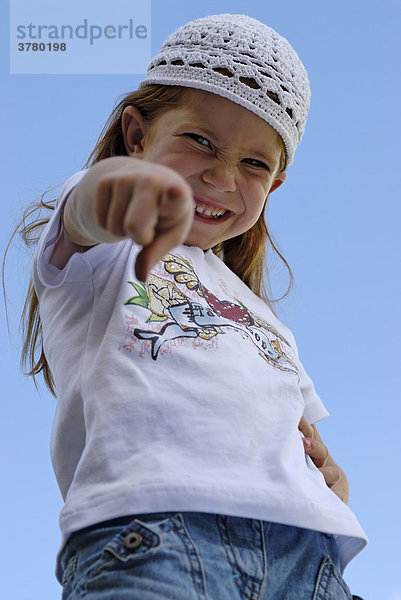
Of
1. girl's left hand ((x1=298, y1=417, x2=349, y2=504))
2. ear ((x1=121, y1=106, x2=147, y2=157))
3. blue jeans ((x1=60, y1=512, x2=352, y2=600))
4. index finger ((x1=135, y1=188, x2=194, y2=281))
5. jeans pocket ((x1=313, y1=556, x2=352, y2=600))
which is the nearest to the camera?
index finger ((x1=135, y1=188, x2=194, y2=281))

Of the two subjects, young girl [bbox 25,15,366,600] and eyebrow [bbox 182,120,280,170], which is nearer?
young girl [bbox 25,15,366,600]

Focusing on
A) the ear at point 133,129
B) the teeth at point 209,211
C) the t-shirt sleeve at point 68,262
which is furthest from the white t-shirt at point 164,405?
the ear at point 133,129

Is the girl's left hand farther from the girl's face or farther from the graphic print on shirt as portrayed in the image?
the girl's face

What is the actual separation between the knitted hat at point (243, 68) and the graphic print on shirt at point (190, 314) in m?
0.23

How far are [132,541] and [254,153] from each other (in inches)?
21.1

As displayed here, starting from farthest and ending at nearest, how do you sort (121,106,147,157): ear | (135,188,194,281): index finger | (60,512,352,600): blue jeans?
(121,106,147,157): ear → (60,512,352,600): blue jeans → (135,188,194,281): index finger

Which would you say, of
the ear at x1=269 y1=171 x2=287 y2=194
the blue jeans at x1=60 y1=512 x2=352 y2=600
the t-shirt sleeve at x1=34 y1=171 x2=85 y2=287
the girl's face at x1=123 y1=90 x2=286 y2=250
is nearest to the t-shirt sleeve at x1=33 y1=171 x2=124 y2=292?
the t-shirt sleeve at x1=34 y1=171 x2=85 y2=287

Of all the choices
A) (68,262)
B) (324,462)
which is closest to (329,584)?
(324,462)

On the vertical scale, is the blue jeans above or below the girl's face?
below

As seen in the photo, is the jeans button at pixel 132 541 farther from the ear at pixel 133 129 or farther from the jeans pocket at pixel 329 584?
the ear at pixel 133 129

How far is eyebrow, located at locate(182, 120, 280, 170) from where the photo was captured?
37.0 inches

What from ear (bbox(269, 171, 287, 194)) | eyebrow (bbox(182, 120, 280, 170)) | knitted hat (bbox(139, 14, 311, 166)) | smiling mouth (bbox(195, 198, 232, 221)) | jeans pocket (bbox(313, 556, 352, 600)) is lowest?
jeans pocket (bbox(313, 556, 352, 600))

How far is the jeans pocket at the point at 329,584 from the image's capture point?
2.56 ft

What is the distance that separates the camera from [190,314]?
2.77ft
